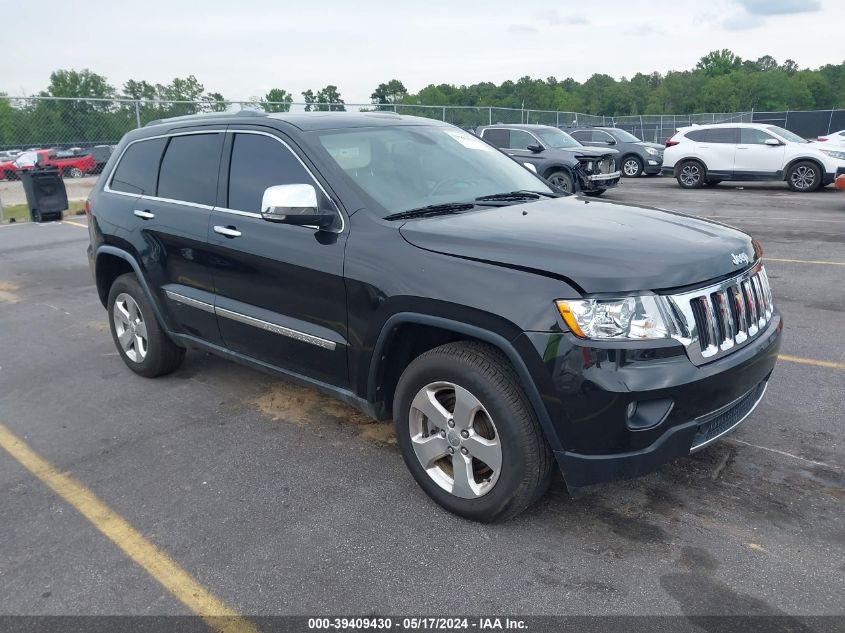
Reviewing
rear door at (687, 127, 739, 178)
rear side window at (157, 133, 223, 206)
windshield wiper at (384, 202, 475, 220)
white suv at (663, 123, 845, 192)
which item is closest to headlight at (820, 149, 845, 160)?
white suv at (663, 123, 845, 192)

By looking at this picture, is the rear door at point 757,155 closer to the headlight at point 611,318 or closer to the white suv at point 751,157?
the white suv at point 751,157

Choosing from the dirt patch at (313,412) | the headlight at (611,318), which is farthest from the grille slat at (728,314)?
the dirt patch at (313,412)

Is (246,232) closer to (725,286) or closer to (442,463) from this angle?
(442,463)

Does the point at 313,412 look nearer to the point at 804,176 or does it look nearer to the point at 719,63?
the point at 804,176

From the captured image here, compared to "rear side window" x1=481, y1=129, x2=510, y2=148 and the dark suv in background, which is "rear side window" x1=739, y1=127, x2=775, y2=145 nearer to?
the dark suv in background

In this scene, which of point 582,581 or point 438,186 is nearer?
point 582,581

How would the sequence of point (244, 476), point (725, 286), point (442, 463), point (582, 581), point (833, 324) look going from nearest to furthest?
point (582, 581) → point (725, 286) → point (442, 463) → point (244, 476) → point (833, 324)

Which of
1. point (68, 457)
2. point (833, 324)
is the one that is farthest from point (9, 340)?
point (833, 324)

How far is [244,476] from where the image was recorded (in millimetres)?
3725

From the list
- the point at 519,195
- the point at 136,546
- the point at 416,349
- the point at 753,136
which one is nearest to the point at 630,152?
the point at 753,136

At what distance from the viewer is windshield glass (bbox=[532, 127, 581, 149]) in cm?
1594

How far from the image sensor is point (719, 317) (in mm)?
2973

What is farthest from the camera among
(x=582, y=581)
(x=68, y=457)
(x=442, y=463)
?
(x=68, y=457)

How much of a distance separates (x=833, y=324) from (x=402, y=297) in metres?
4.59
